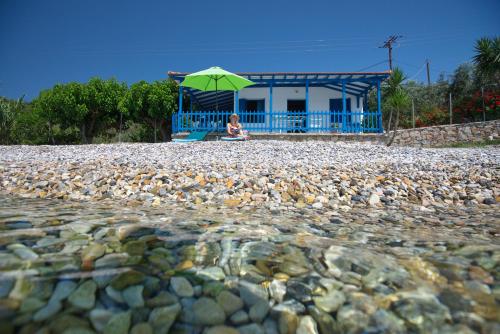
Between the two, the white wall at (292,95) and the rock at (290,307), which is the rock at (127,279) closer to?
the rock at (290,307)

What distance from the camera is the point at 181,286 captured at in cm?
118

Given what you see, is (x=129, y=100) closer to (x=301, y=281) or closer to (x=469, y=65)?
(x=301, y=281)

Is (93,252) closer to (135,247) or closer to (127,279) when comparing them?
(135,247)

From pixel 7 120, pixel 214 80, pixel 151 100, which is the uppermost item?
pixel 151 100

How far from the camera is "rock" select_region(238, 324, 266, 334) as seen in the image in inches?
38.9

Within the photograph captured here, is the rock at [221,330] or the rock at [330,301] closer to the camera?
the rock at [221,330]

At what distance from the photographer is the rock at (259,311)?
106 centimetres

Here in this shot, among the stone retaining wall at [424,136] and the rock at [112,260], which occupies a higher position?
the stone retaining wall at [424,136]

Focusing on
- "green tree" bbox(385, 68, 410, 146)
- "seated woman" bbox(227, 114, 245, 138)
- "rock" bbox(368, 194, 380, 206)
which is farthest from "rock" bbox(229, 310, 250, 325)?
"green tree" bbox(385, 68, 410, 146)

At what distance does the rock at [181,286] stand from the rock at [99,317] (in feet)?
0.84

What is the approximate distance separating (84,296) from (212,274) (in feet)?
1.69

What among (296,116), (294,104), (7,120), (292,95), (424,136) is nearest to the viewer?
(296,116)

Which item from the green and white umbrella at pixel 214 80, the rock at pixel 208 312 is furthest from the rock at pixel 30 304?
the green and white umbrella at pixel 214 80

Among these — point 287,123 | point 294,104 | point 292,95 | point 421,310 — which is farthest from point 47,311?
point 294,104
